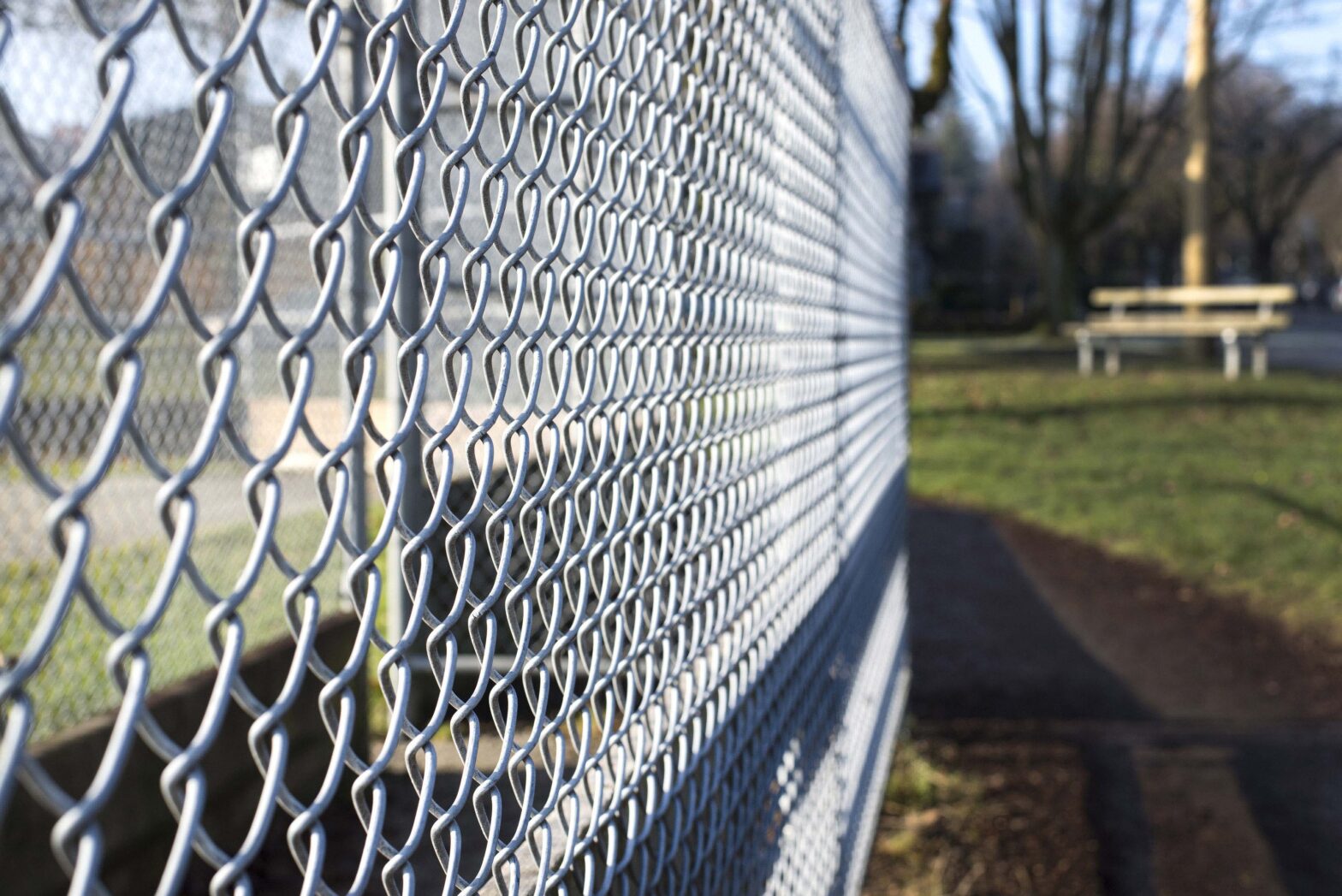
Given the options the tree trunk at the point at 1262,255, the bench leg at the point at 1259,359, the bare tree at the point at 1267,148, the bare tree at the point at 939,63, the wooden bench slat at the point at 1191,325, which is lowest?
the bench leg at the point at 1259,359

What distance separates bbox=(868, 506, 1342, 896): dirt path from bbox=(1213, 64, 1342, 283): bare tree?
3967 cm

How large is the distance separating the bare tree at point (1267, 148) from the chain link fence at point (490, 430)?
43848mm

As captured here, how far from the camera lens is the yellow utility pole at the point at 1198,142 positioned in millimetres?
17500

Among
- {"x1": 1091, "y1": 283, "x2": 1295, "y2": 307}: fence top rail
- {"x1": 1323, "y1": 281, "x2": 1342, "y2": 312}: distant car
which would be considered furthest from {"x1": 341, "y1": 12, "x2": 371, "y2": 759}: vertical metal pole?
{"x1": 1323, "y1": 281, "x2": 1342, "y2": 312}: distant car

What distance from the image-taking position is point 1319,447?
1171 cm

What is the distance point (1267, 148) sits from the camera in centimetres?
5266

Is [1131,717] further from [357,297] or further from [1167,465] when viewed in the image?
[1167,465]

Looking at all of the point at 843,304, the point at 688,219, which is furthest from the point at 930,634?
the point at 688,219

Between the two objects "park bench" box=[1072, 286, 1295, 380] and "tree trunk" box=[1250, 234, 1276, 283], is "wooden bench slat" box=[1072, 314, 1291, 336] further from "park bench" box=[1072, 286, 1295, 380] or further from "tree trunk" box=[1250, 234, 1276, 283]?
"tree trunk" box=[1250, 234, 1276, 283]

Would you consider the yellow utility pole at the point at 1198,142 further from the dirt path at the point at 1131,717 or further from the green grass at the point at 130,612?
the green grass at the point at 130,612

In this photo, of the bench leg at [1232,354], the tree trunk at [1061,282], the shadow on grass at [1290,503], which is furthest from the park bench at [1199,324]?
the tree trunk at [1061,282]

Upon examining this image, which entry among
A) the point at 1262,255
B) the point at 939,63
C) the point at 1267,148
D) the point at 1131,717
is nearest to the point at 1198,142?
the point at 939,63

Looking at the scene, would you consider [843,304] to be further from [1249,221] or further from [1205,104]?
Answer: [1249,221]

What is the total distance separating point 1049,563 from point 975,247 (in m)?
51.0
